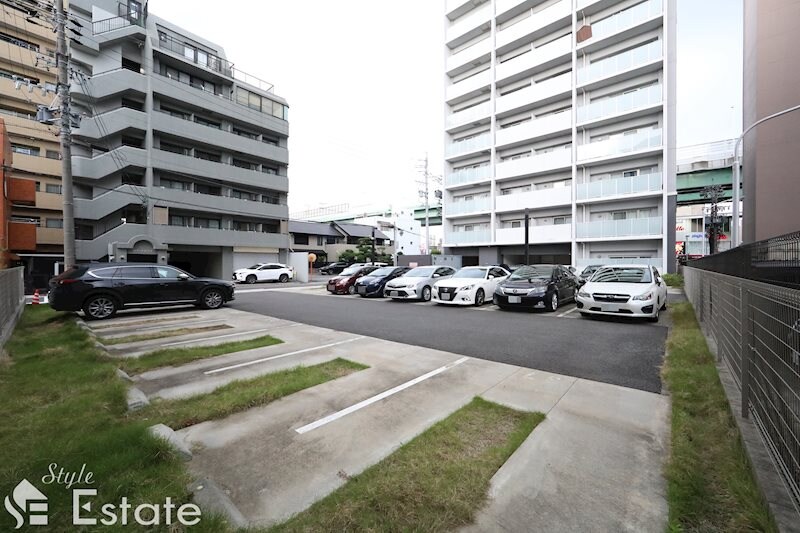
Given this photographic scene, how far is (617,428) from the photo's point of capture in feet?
10.6

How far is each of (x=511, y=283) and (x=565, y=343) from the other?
4.77m

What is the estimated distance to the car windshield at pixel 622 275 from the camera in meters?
9.45

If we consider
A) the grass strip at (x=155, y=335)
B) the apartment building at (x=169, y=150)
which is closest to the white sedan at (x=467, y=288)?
the grass strip at (x=155, y=335)

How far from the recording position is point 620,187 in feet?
73.6

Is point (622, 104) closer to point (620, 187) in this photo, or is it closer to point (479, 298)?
point (620, 187)

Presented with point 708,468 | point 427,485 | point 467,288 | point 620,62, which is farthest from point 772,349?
point 620,62

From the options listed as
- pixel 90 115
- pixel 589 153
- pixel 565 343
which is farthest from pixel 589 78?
pixel 90 115

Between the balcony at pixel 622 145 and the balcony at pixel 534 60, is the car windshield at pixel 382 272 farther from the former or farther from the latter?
the balcony at pixel 534 60

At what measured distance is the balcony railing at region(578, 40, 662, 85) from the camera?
2138 centimetres

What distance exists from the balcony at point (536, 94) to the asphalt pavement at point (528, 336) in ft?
69.8

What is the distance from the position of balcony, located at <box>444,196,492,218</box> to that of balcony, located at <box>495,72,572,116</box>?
7.37 m

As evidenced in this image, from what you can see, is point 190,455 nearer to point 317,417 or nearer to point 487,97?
point 317,417

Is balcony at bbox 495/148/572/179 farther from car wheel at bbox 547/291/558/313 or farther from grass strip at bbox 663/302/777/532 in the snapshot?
grass strip at bbox 663/302/777/532

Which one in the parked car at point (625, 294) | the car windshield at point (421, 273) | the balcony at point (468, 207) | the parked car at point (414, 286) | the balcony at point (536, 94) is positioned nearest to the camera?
the parked car at point (625, 294)
